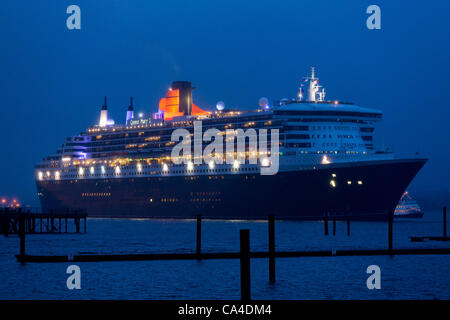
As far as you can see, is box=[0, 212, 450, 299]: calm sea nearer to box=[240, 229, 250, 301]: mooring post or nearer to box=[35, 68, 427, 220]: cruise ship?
box=[240, 229, 250, 301]: mooring post

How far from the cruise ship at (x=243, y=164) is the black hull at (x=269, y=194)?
A: 85 mm

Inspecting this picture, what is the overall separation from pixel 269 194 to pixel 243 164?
4151 mm

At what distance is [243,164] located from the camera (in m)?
71.4

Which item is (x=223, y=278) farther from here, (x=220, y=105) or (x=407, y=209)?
(x=407, y=209)

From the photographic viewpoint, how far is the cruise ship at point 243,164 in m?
65.3

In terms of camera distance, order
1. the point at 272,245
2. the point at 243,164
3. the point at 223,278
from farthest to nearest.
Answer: the point at 243,164 → the point at 223,278 → the point at 272,245

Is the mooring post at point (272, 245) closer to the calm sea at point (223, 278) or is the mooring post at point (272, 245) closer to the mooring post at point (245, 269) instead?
the calm sea at point (223, 278)

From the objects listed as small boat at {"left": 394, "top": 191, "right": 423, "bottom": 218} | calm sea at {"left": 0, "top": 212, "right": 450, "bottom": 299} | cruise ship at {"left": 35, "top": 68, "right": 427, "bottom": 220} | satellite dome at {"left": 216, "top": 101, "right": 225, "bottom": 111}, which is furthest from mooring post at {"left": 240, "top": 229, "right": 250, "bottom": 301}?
small boat at {"left": 394, "top": 191, "right": 423, "bottom": 218}

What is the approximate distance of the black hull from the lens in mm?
64375

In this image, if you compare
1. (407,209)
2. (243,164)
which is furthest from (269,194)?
(407,209)

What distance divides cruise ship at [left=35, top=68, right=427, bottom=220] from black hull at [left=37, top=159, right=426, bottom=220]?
8 centimetres

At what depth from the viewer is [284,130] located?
6944 cm

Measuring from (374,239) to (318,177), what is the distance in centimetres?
1459
